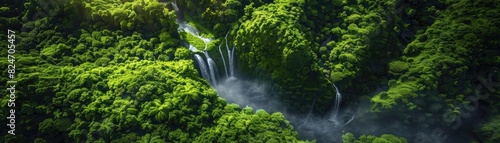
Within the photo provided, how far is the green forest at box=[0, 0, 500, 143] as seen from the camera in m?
21.4

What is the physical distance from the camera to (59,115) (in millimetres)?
21188

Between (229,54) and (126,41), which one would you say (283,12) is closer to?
(229,54)

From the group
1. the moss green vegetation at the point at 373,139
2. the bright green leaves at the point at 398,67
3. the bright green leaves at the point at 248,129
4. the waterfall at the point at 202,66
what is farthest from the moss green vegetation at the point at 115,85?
the bright green leaves at the point at 398,67

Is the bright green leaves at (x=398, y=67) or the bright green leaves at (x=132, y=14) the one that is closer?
the bright green leaves at (x=132, y=14)

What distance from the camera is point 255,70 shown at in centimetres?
2827

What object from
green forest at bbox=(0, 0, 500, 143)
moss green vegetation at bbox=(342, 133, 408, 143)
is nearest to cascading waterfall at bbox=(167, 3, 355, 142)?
green forest at bbox=(0, 0, 500, 143)

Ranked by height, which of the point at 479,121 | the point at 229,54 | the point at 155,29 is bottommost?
the point at 479,121

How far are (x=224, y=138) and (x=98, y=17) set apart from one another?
549 inches

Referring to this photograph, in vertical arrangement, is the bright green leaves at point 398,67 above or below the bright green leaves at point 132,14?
below

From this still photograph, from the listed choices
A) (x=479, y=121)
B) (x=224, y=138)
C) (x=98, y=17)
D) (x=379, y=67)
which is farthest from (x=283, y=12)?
(x=479, y=121)

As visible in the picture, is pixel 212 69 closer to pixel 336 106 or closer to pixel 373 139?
pixel 336 106

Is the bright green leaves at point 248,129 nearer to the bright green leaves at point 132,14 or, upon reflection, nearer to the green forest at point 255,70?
the green forest at point 255,70

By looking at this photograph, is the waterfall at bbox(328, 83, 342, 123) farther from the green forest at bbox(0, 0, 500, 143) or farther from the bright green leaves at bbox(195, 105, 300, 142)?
the bright green leaves at bbox(195, 105, 300, 142)

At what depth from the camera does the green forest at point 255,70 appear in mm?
21406
